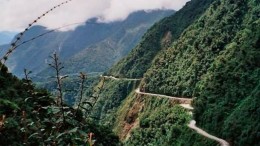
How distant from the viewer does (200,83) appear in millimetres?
97875

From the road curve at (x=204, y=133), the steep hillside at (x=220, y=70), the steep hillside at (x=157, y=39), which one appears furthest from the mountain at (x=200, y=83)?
the road curve at (x=204, y=133)

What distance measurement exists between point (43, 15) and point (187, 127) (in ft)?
234

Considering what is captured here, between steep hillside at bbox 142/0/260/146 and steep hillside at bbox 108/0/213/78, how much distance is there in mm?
31037

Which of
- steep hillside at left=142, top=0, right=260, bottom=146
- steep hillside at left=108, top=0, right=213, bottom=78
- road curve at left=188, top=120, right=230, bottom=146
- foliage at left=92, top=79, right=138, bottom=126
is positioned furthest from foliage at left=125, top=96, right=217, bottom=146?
steep hillside at left=108, top=0, right=213, bottom=78

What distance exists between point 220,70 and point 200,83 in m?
10.7

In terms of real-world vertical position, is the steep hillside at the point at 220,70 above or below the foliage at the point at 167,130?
above

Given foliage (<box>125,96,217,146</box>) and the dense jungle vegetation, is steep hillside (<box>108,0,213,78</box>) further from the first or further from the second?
foliage (<box>125,96,217,146</box>)

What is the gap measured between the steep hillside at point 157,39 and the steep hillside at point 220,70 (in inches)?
1222

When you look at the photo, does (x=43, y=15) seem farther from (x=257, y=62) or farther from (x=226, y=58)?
(x=226, y=58)

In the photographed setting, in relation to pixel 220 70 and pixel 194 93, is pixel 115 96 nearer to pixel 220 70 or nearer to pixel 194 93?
pixel 194 93

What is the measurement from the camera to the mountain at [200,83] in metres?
68.2

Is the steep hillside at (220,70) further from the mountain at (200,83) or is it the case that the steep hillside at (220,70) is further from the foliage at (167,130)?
the foliage at (167,130)

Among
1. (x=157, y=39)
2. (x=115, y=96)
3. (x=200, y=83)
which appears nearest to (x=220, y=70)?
(x=200, y=83)

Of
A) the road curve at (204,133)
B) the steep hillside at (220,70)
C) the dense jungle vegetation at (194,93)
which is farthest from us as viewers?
the steep hillside at (220,70)
